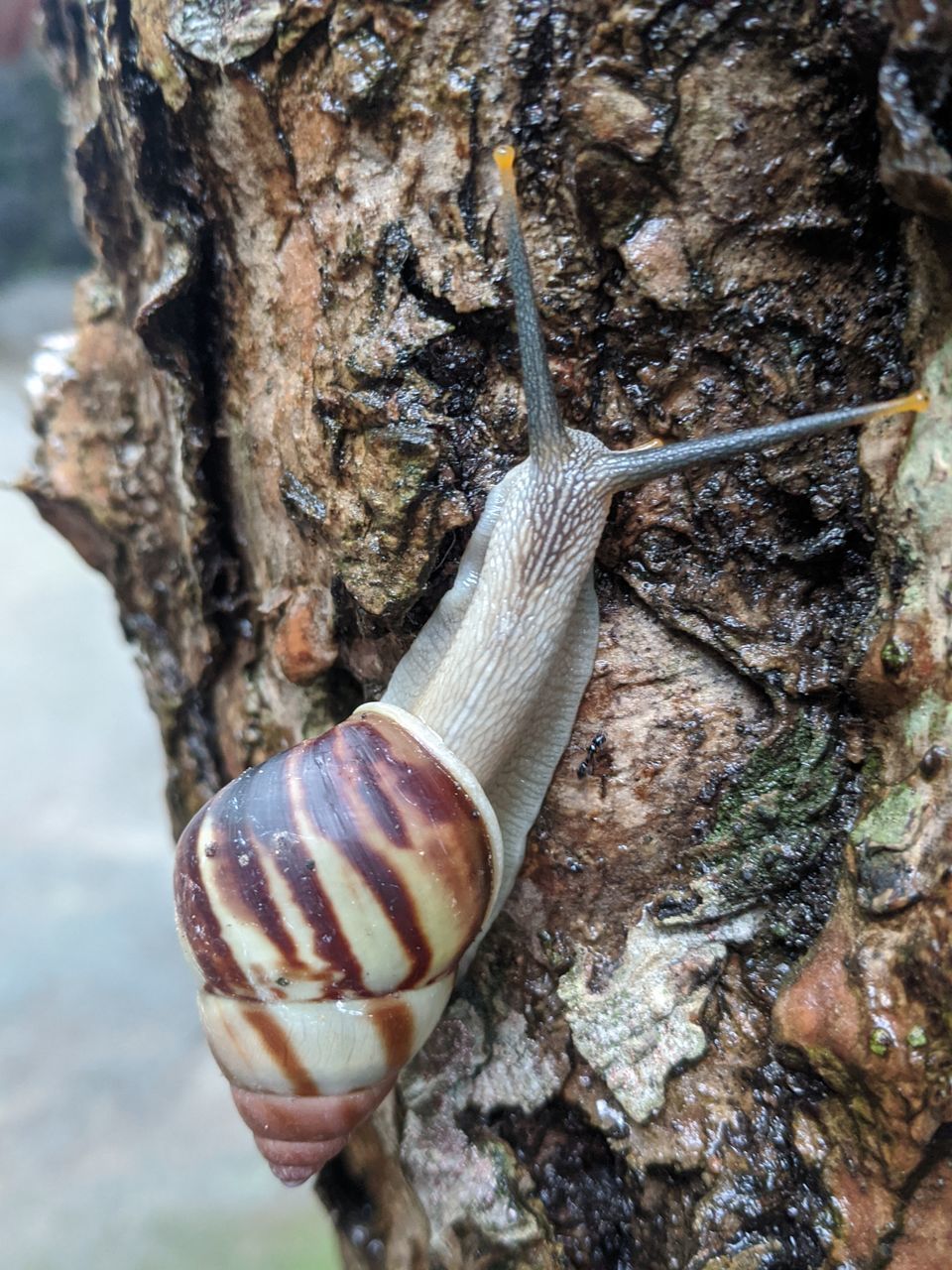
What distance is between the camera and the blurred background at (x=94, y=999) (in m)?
3.15

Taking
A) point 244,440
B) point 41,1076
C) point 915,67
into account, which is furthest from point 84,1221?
point 915,67

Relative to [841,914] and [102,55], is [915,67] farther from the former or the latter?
[102,55]

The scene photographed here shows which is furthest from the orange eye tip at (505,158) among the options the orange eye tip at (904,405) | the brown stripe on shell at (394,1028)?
the brown stripe on shell at (394,1028)

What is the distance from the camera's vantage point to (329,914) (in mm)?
1394

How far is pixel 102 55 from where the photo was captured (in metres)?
1.65

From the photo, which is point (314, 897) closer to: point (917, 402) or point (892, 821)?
point (892, 821)

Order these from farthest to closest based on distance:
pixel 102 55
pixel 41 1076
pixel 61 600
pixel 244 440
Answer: pixel 61 600 < pixel 41 1076 < pixel 244 440 < pixel 102 55

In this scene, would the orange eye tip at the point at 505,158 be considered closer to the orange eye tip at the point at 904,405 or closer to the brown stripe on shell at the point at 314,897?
the orange eye tip at the point at 904,405

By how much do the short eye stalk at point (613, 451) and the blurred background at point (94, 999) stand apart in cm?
139

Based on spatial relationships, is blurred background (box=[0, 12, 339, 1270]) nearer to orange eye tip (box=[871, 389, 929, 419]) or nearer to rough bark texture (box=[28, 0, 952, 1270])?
rough bark texture (box=[28, 0, 952, 1270])

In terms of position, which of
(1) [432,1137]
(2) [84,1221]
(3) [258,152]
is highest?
(3) [258,152]

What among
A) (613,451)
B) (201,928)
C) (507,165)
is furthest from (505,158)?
(201,928)

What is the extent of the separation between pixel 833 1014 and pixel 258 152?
1.62 meters

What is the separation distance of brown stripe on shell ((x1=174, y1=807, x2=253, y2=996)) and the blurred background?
3.74 ft
